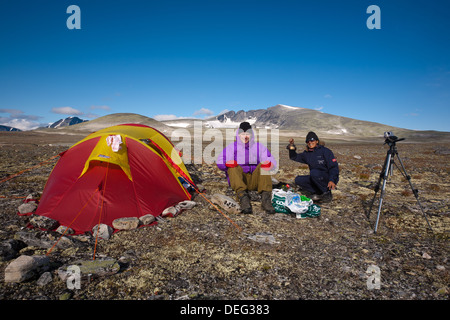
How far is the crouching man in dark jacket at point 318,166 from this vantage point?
853 centimetres

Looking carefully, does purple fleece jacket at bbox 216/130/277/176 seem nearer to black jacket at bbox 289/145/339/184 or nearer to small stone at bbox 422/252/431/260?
black jacket at bbox 289/145/339/184

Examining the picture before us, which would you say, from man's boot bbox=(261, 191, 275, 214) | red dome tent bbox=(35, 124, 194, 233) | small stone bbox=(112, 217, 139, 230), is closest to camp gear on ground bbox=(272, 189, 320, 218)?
man's boot bbox=(261, 191, 275, 214)

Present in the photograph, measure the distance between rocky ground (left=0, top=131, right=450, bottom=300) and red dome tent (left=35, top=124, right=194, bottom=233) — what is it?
0.69 m

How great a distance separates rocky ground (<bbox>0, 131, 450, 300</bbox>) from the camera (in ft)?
12.6

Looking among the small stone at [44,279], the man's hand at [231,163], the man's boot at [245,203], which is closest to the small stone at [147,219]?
the small stone at [44,279]

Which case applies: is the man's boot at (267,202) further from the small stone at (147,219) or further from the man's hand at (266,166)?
the small stone at (147,219)

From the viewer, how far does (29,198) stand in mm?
7371

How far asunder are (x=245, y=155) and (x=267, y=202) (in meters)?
1.87

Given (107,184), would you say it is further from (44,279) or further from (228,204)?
(228,204)

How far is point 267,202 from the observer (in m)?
7.59

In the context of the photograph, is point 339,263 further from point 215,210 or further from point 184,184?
point 184,184

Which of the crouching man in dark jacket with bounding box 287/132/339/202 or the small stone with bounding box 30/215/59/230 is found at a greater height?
the crouching man in dark jacket with bounding box 287/132/339/202

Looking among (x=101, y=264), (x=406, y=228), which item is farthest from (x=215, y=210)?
(x=406, y=228)

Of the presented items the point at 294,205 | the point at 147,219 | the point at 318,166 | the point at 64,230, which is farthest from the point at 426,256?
the point at 64,230
